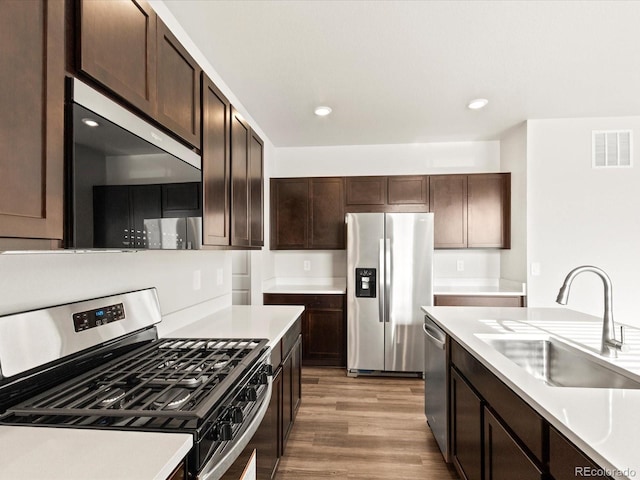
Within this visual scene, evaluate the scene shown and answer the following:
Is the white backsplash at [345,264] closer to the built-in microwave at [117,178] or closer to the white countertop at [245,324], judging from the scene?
the white countertop at [245,324]

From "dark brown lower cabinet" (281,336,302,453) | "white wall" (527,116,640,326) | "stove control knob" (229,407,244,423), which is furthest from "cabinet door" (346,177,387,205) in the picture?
"stove control knob" (229,407,244,423)

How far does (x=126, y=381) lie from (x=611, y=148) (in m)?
4.60

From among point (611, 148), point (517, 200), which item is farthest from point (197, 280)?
point (611, 148)

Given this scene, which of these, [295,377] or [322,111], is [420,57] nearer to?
[322,111]

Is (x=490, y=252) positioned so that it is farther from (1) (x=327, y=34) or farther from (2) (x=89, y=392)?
(2) (x=89, y=392)

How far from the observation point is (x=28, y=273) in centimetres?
111

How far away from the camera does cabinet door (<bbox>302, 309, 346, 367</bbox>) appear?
3920 millimetres

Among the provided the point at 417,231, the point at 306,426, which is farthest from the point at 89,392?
the point at 417,231

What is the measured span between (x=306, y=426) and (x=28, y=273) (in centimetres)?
217

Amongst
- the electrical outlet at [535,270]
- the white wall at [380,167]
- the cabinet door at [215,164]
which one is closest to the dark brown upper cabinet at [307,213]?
the white wall at [380,167]

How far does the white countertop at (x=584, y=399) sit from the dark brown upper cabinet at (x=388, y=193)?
2294 millimetres

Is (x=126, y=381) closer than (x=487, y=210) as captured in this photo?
Yes

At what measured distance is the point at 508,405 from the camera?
1.26 metres

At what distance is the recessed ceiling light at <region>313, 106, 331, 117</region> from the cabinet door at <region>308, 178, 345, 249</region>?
980mm
